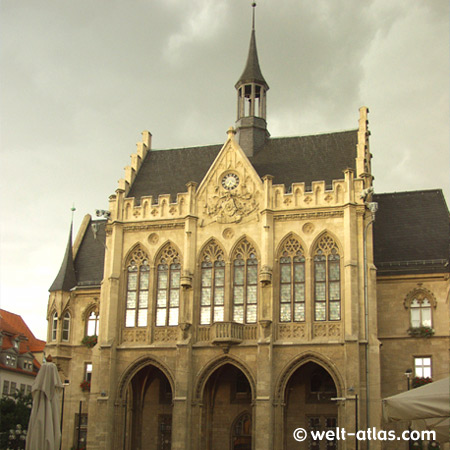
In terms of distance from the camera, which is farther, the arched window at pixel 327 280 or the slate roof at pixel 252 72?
the slate roof at pixel 252 72

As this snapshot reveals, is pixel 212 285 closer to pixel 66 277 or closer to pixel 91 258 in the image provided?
pixel 66 277

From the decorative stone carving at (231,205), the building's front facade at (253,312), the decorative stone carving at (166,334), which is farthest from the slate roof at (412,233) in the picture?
the decorative stone carving at (166,334)

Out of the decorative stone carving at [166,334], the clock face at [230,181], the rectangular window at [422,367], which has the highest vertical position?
the clock face at [230,181]

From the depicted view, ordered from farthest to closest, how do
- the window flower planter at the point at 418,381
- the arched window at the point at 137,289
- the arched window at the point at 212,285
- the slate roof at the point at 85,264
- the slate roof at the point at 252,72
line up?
1. the slate roof at the point at 252,72
2. the slate roof at the point at 85,264
3. the arched window at the point at 137,289
4. the arched window at the point at 212,285
5. the window flower planter at the point at 418,381

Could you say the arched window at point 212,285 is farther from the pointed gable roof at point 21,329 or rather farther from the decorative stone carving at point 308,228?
the pointed gable roof at point 21,329

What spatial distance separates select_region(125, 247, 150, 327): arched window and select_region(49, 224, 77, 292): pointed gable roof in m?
5.38

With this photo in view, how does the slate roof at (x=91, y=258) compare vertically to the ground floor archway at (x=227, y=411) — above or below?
above

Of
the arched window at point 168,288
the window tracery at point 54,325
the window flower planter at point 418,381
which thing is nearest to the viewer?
the window flower planter at point 418,381

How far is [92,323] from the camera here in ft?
154

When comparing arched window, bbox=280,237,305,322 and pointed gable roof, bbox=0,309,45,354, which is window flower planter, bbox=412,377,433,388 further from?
pointed gable roof, bbox=0,309,45,354

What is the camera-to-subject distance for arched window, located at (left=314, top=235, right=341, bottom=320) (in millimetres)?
40031

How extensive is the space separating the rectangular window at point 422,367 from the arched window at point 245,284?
8.91m

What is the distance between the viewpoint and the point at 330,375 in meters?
40.7

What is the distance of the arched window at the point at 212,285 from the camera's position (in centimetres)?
4184
